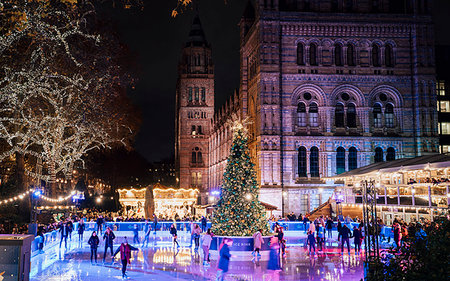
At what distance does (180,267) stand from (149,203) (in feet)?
74.8

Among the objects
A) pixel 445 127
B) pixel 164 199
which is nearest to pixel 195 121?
pixel 164 199

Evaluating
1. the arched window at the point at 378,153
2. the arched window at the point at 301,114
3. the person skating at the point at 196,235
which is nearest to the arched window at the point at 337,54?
the arched window at the point at 301,114

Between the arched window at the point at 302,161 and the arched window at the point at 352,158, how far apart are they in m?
3.83

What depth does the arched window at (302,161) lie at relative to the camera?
40219mm

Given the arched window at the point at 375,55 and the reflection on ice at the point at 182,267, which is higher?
the arched window at the point at 375,55

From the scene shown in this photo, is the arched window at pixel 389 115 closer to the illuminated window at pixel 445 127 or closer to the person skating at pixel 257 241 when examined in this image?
the illuminated window at pixel 445 127

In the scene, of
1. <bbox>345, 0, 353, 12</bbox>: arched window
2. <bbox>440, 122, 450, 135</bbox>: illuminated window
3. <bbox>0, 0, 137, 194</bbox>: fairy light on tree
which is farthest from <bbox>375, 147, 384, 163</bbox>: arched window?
<bbox>0, 0, 137, 194</bbox>: fairy light on tree

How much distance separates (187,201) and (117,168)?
95.9 feet

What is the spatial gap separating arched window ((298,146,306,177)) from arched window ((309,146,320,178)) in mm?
508

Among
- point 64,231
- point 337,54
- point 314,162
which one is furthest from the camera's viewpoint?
point 337,54

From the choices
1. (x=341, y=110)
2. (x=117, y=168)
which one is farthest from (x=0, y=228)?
(x=117, y=168)

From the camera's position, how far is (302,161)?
132ft

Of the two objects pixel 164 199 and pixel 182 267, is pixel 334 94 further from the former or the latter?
pixel 182 267

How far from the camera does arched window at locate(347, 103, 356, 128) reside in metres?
40.8
